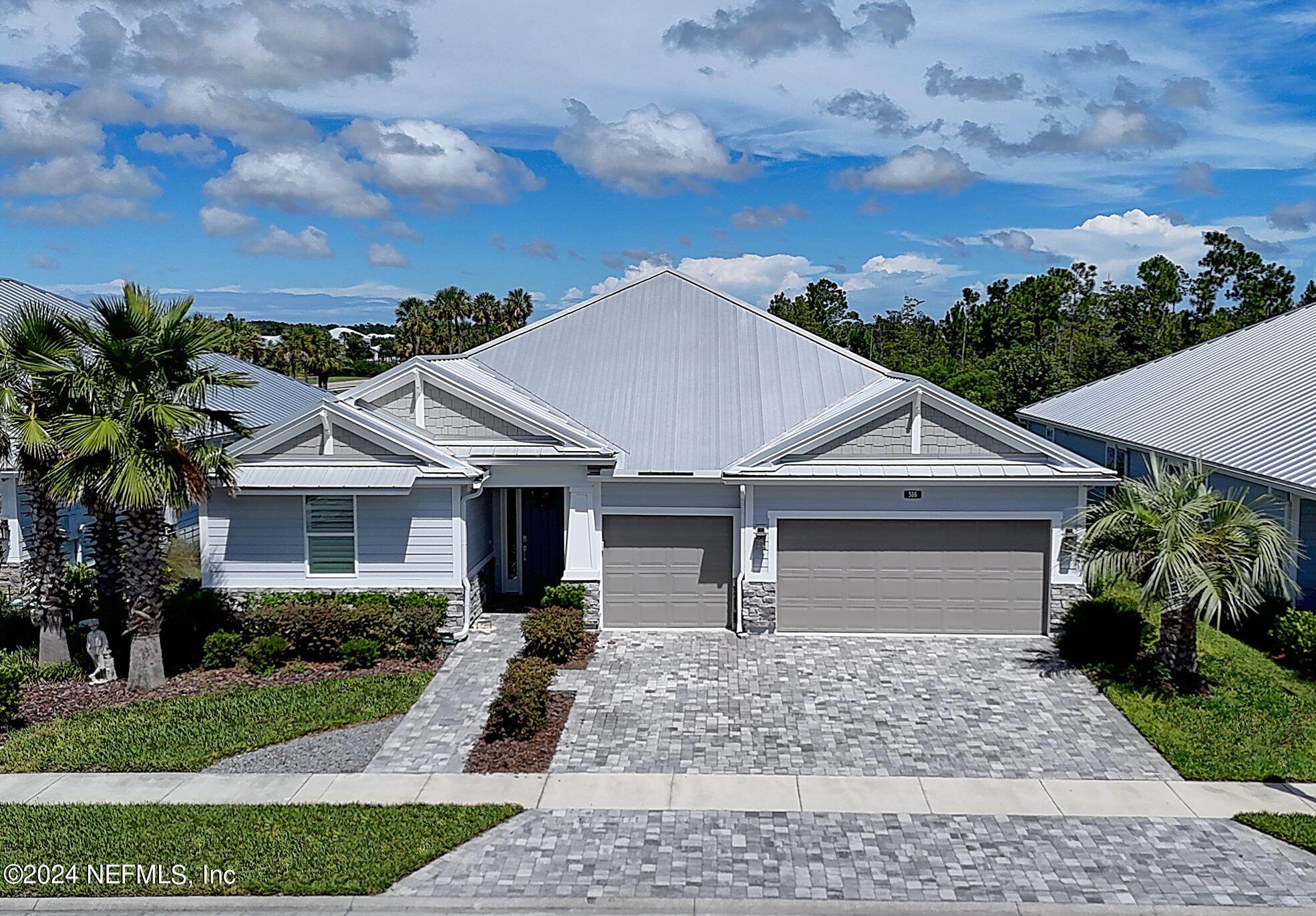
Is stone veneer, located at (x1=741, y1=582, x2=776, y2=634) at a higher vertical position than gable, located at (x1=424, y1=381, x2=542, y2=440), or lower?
lower

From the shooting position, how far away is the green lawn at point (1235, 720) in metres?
12.1

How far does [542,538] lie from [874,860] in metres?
13.2

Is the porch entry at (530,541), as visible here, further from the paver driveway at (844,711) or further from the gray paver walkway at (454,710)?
the paver driveway at (844,711)

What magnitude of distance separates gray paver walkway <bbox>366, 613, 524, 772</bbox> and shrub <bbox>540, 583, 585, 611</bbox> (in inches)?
34.8

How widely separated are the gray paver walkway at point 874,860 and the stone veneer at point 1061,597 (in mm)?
7130

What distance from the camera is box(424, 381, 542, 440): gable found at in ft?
61.0

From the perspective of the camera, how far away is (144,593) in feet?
50.0

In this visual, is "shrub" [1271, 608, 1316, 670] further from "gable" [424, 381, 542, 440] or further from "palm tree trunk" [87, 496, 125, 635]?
"palm tree trunk" [87, 496, 125, 635]

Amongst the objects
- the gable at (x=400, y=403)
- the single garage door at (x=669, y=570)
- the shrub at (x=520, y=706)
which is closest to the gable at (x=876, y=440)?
the single garage door at (x=669, y=570)

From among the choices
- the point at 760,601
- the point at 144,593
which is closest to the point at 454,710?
the point at 144,593

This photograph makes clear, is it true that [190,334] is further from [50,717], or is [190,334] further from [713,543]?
[713,543]

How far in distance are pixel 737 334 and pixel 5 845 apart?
1715cm

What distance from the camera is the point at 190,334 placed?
14.9 meters

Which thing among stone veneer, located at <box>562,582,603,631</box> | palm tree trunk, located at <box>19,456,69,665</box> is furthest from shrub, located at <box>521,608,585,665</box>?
palm tree trunk, located at <box>19,456,69,665</box>
